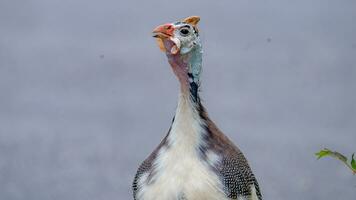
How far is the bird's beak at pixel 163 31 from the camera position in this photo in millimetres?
2879

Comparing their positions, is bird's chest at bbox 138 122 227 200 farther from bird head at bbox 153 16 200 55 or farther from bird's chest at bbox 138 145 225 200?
bird head at bbox 153 16 200 55

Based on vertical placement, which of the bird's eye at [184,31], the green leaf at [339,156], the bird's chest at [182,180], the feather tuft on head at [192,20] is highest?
the feather tuft on head at [192,20]

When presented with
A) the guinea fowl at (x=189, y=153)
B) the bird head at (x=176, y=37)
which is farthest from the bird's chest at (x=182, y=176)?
the bird head at (x=176, y=37)

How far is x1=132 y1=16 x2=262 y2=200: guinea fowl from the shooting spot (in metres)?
2.81

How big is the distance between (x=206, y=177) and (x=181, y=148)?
14 cm

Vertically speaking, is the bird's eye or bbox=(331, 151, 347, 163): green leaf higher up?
bbox=(331, 151, 347, 163): green leaf

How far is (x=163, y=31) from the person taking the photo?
9.46ft

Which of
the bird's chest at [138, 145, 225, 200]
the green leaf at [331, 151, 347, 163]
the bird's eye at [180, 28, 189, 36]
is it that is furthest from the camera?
the green leaf at [331, 151, 347, 163]

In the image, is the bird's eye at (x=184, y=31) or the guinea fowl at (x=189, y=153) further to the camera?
the bird's eye at (x=184, y=31)

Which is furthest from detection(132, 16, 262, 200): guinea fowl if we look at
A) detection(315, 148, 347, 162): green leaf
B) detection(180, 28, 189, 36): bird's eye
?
detection(315, 148, 347, 162): green leaf

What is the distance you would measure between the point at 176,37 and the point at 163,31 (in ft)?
0.17

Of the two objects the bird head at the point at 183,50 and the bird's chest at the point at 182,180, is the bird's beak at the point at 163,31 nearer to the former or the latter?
the bird head at the point at 183,50

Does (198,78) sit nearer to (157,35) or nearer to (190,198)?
(157,35)

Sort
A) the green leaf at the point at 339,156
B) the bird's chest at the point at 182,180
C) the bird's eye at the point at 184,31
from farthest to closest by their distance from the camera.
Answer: the green leaf at the point at 339,156 → the bird's eye at the point at 184,31 → the bird's chest at the point at 182,180
